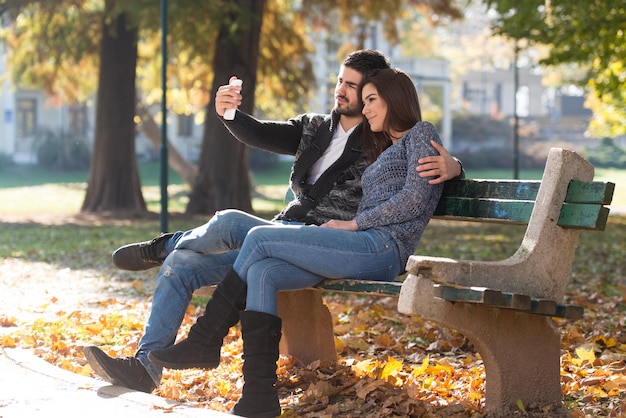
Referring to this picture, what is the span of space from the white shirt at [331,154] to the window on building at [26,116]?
54.6 meters

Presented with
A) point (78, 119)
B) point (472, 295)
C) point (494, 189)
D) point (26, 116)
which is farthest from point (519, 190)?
point (78, 119)

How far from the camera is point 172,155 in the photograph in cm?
3650

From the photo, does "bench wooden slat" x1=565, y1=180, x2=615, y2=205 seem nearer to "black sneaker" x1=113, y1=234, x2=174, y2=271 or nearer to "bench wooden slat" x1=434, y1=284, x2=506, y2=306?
"bench wooden slat" x1=434, y1=284, x2=506, y2=306

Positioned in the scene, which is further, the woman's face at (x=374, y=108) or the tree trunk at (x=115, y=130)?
the tree trunk at (x=115, y=130)

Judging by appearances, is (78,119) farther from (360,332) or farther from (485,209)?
(485,209)

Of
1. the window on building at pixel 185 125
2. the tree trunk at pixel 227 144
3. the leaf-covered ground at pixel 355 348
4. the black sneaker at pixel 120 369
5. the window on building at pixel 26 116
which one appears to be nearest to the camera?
the leaf-covered ground at pixel 355 348

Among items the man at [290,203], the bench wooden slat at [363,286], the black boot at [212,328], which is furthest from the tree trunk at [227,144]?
the black boot at [212,328]

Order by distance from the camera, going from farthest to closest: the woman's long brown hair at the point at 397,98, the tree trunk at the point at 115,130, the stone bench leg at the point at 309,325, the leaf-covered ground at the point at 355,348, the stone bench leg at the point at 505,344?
the tree trunk at the point at 115,130
the stone bench leg at the point at 309,325
the woman's long brown hair at the point at 397,98
the leaf-covered ground at the point at 355,348
the stone bench leg at the point at 505,344

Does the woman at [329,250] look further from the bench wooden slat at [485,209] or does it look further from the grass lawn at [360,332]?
the grass lawn at [360,332]

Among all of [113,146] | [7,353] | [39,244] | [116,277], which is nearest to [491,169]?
[113,146]

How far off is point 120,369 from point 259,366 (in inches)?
34.5

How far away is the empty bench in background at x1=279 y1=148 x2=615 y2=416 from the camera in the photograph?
472 cm

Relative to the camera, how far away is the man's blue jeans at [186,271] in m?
5.44

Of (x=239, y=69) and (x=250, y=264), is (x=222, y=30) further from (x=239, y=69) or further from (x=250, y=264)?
(x=250, y=264)
